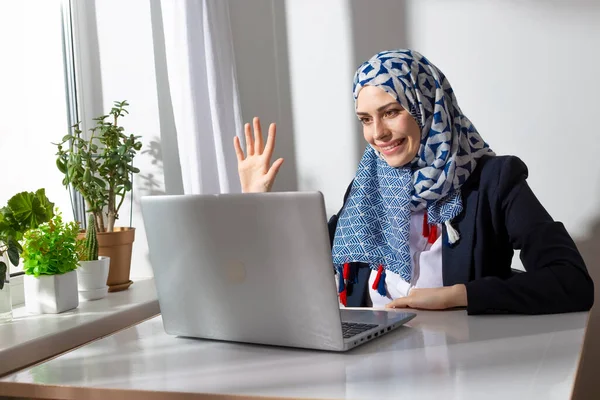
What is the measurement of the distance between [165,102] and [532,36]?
1.20 m

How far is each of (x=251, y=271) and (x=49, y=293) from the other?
716mm

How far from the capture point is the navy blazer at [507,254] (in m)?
1.50

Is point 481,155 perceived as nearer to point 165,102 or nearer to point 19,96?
point 165,102

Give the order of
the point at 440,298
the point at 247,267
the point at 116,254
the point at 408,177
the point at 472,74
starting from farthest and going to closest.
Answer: the point at 472,74 → the point at 116,254 → the point at 408,177 → the point at 440,298 → the point at 247,267

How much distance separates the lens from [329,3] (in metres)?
2.57

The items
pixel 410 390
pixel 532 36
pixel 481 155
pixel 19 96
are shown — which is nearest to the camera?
pixel 410 390

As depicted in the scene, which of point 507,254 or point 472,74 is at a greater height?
point 472,74

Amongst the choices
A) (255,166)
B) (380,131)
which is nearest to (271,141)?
(255,166)

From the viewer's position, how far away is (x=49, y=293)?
5.71ft

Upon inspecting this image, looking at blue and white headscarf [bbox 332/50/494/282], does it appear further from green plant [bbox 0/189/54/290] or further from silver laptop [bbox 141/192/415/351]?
green plant [bbox 0/189/54/290]

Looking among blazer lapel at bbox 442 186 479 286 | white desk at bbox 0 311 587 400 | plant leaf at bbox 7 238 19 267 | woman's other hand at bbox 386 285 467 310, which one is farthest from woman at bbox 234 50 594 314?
plant leaf at bbox 7 238 19 267

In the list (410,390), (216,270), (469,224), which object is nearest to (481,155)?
(469,224)

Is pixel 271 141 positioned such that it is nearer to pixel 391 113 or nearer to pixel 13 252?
pixel 391 113

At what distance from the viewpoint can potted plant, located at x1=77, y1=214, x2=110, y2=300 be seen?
1.95m
